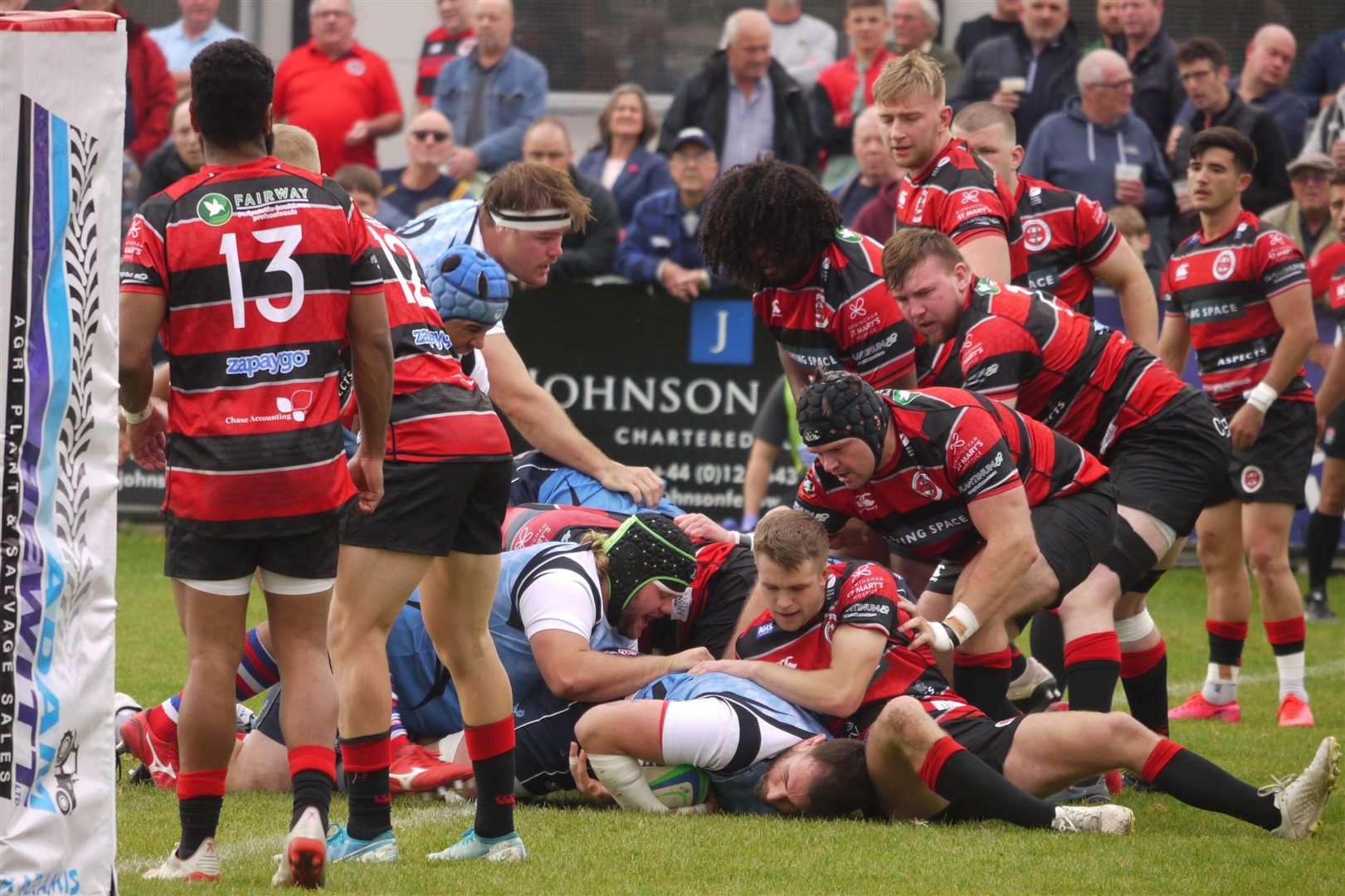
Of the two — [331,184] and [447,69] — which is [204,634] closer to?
[331,184]

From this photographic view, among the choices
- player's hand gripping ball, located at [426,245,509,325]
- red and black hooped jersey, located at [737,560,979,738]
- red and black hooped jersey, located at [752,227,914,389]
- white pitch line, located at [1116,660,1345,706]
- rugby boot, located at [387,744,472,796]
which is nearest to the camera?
player's hand gripping ball, located at [426,245,509,325]

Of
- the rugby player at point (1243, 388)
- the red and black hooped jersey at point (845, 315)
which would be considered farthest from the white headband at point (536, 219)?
the rugby player at point (1243, 388)

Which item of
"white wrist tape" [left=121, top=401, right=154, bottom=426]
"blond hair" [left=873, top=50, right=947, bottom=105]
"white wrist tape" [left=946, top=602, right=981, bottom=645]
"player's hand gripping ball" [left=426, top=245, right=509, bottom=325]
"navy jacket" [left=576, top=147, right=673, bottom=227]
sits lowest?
"white wrist tape" [left=946, top=602, right=981, bottom=645]

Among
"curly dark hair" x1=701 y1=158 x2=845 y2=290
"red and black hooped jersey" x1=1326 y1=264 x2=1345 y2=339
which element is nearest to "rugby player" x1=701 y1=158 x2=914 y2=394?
"curly dark hair" x1=701 y1=158 x2=845 y2=290

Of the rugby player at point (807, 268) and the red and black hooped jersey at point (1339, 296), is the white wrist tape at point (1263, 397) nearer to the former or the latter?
the red and black hooped jersey at point (1339, 296)

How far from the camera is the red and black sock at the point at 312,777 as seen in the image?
14.1 ft

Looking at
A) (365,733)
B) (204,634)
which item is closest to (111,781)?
(204,634)

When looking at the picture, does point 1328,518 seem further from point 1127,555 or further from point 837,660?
point 837,660

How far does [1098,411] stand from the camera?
21.0 ft

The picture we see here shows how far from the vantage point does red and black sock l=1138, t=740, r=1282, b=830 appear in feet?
16.6

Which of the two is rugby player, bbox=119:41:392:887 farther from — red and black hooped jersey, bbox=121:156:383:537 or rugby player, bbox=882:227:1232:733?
rugby player, bbox=882:227:1232:733

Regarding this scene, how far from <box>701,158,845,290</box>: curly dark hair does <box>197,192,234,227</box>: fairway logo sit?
7.82 ft

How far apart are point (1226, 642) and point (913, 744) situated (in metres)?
3.01

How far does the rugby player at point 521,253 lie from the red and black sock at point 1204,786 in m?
2.26
